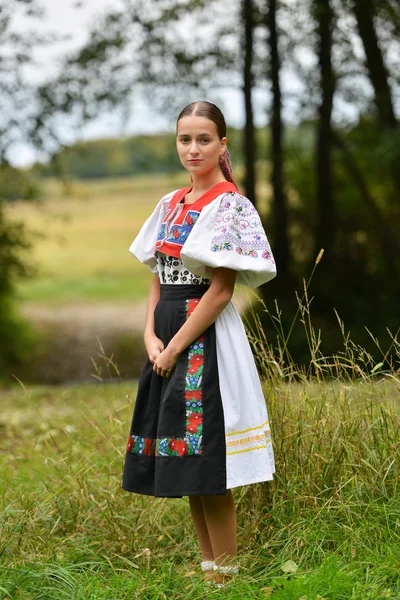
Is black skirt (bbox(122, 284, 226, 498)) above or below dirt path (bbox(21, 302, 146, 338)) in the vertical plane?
above

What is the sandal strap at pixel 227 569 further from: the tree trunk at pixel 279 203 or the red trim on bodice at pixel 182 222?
the tree trunk at pixel 279 203

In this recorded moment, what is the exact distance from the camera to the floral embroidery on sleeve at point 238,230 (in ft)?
Result: 8.90

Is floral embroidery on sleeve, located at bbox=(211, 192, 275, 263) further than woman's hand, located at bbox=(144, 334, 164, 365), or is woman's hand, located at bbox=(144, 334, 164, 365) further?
woman's hand, located at bbox=(144, 334, 164, 365)

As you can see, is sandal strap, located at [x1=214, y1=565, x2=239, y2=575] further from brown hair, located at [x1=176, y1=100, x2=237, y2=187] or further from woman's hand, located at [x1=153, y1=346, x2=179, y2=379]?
brown hair, located at [x1=176, y1=100, x2=237, y2=187]

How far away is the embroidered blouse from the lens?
2699 mm

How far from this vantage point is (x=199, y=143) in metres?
2.82

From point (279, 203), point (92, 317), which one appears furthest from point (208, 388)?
point (92, 317)

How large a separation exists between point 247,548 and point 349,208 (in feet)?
32.5

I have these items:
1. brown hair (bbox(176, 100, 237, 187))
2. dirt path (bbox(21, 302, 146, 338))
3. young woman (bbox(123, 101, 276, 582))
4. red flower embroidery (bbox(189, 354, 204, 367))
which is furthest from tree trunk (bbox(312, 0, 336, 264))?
red flower embroidery (bbox(189, 354, 204, 367))

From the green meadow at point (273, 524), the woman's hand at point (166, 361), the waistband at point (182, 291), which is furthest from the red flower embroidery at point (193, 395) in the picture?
the green meadow at point (273, 524)

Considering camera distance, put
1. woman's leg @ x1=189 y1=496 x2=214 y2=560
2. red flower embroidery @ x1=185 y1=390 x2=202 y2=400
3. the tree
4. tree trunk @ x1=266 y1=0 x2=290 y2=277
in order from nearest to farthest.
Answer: red flower embroidery @ x1=185 y1=390 x2=202 y2=400, woman's leg @ x1=189 y1=496 x2=214 y2=560, the tree, tree trunk @ x1=266 y1=0 x2=290 y2=277

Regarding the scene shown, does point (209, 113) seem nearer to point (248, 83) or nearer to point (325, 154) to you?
point (248, 83)

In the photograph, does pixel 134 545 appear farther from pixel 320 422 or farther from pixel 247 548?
pixel 320 422

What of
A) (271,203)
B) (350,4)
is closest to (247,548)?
(350,4)
